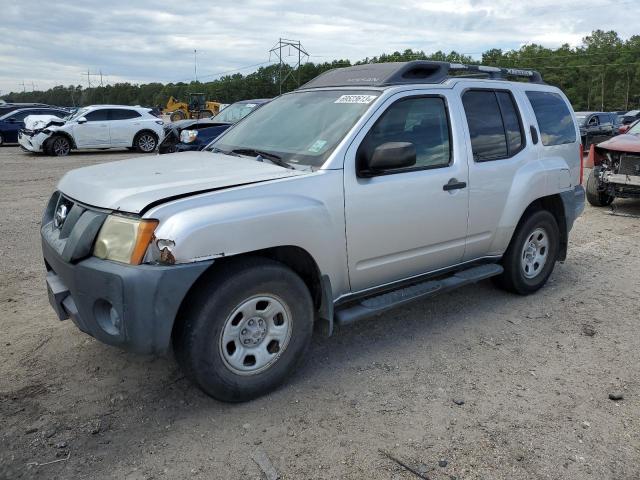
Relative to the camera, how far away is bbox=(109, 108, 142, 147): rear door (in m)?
19.0

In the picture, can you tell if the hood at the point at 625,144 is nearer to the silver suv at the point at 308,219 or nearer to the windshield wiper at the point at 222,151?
the silver suv at the point at 308,219

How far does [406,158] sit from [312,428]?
1737 millimetres

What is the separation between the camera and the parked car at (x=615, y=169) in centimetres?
870

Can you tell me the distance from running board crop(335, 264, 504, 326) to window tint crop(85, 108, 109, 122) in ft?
56.2

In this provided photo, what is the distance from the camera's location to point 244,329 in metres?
3.22

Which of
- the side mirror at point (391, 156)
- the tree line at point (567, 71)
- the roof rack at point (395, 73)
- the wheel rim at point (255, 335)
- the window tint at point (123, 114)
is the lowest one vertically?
the wheel rim at point (255, 335)

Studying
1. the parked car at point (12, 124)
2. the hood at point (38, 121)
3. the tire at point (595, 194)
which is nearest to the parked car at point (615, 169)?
the tire at point (595, 194)

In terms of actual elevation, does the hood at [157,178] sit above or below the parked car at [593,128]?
below

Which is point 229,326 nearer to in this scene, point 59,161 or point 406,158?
point 406,158

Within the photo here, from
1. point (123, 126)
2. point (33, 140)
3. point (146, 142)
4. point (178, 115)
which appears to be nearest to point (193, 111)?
point (178, 115)

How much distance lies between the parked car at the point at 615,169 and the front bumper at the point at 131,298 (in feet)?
26.2

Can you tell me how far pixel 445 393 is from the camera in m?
3.48

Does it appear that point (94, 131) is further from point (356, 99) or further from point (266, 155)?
point (356, 99)

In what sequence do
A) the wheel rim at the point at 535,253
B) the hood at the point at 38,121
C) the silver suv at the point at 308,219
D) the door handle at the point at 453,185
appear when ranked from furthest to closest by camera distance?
the hood at the point at 38,121 → the wheel rim at the point at 535,253 → the door handle at the point at 453,185 → the silver suv at the point at 308,219
